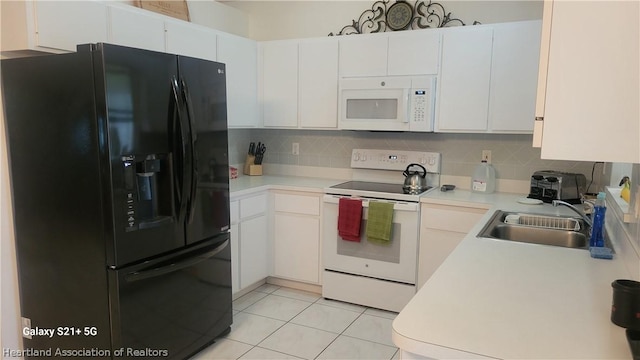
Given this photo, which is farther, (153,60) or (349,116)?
(349,116)

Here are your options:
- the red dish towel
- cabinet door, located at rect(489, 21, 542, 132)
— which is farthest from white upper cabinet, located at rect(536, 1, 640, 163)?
the red dish towel

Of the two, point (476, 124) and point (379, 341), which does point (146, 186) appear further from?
point (476, 124)

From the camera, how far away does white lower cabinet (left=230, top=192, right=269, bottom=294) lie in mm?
3289

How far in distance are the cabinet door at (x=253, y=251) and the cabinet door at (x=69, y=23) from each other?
5.13 feet

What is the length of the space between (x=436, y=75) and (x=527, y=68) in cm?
59

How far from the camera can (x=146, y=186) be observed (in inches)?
86.5

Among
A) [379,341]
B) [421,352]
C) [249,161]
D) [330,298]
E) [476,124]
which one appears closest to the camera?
[421,352]

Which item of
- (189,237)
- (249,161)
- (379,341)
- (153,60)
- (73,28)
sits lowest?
(379,341)

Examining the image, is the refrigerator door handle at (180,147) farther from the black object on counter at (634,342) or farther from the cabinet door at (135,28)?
the black object on counter at (634,342)

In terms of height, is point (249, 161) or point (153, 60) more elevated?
point (153, 60)

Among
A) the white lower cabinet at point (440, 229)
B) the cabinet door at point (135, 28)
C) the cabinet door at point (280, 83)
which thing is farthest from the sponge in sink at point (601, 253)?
the cabinet door at point (135, 28)

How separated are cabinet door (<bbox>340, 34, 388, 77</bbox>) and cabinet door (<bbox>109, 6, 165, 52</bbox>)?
1354 millimetres

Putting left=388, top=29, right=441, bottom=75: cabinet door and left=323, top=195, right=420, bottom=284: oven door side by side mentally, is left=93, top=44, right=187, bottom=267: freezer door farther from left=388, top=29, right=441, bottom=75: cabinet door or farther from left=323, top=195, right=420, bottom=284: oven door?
left=388, top=29, right=441, bottom=75: cabinet door

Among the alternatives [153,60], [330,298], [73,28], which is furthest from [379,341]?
[73,28]
